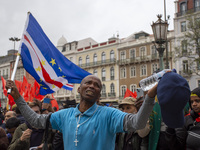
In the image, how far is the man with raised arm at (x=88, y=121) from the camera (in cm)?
218

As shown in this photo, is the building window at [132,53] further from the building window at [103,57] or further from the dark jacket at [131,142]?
the dark jacket at [131,142]

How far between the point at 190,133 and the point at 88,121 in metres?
1.39

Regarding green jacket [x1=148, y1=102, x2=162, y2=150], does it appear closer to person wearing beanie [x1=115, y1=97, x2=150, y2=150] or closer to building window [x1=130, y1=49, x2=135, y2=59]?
person wearing beanie [x1=115, y1=97, x2=150, y2=150]

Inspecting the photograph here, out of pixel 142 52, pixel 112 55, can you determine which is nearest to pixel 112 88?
pixel 112 55

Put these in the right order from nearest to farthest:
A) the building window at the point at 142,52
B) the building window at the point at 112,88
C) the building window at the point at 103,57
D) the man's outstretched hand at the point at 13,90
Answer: the man's outstretched hand at the point at 13,90
the building window at the point at 142,52
the building window at the point at 112,88
the building window at the point at 103,57

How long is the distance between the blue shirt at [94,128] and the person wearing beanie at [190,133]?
0.76 m

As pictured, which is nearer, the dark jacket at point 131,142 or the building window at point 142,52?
the dark jacket at point 131,142

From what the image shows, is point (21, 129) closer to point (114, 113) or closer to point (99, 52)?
point (114, 113)

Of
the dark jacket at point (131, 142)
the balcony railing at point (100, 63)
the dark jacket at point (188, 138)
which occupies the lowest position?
the dark jacket at point (131, 142)

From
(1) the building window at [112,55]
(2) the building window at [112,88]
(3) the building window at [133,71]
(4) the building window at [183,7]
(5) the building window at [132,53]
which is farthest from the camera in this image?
(1) the building window at [112,55]

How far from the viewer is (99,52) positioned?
41.2m

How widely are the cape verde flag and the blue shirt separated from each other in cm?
265

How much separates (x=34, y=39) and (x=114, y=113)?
3192 mm

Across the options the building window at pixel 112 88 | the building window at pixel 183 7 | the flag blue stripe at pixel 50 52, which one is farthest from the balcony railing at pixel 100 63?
the flag blue stripe at pixel 50 52
